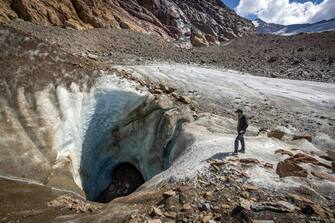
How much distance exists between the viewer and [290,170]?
9156 mm

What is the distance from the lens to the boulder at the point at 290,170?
898 cm

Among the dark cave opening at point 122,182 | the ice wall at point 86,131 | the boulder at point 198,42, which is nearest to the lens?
the ice wall at point 86,131

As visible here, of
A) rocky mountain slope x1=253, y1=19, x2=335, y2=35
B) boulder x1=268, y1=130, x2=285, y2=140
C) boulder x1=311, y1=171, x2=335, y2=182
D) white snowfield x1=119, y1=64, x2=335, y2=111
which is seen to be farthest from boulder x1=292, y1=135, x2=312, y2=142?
rocky mountain slope x1=253, y1=19, x2=335, y2=35

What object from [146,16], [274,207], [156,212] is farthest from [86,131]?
[146,16]

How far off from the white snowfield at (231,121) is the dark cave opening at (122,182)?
4148 millimetres

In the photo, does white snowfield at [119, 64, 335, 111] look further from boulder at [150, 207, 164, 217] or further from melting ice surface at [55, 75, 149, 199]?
boulder at [150, 207, 164, 217]

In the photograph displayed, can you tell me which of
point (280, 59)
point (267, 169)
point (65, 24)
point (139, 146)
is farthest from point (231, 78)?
point (65, 24)

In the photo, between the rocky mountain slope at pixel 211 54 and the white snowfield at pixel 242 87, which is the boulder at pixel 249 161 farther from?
the rocky mountain slope at pixel 211 54

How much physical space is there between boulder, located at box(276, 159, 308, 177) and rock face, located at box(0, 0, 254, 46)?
1257 inches

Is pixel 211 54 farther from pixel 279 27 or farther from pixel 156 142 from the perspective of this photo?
pixel 279 27

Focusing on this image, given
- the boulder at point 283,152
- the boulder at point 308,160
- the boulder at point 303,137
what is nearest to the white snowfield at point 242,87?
the boulder at point 303,137

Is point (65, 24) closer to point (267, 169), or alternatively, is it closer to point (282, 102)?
point (282, 102)

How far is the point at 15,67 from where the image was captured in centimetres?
1512

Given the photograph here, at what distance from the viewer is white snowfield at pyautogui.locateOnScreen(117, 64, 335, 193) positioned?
926 cm
